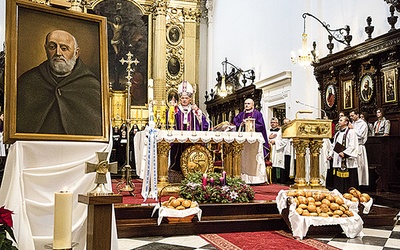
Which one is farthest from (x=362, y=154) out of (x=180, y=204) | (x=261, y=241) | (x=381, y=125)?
(x=180, y=204)

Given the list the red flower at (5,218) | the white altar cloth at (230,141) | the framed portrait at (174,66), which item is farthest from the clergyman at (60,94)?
the framed portrait at (174,66)

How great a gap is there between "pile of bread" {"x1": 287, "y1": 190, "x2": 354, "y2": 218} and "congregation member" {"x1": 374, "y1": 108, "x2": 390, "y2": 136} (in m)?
3.78

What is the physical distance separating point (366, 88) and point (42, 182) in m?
8.40

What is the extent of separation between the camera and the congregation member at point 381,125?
9.11 meters

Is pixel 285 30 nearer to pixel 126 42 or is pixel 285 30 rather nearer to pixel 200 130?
pixel 200 130

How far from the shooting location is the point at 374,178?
9180mm

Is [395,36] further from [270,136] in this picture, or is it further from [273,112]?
[273,112]

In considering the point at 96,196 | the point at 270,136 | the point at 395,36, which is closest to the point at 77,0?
the point at 270,136

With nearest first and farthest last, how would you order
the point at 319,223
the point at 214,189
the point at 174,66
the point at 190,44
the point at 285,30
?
the point at 319,223 < the point at 214,189 < the point at 285,30 < the point at 174,66 < the point at 190,44

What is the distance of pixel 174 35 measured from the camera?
65.4ft

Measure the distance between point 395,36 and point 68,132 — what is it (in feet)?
24.5

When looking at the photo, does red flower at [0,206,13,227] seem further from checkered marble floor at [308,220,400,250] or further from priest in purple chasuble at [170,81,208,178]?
priest in purple chasuble at [170,81,208,178]

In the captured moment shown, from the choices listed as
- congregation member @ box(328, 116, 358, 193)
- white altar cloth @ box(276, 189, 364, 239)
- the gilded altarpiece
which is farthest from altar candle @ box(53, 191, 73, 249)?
the gilded altarpiece

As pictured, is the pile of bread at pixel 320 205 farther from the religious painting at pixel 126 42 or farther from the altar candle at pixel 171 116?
the religious painting at pixel 126 42
